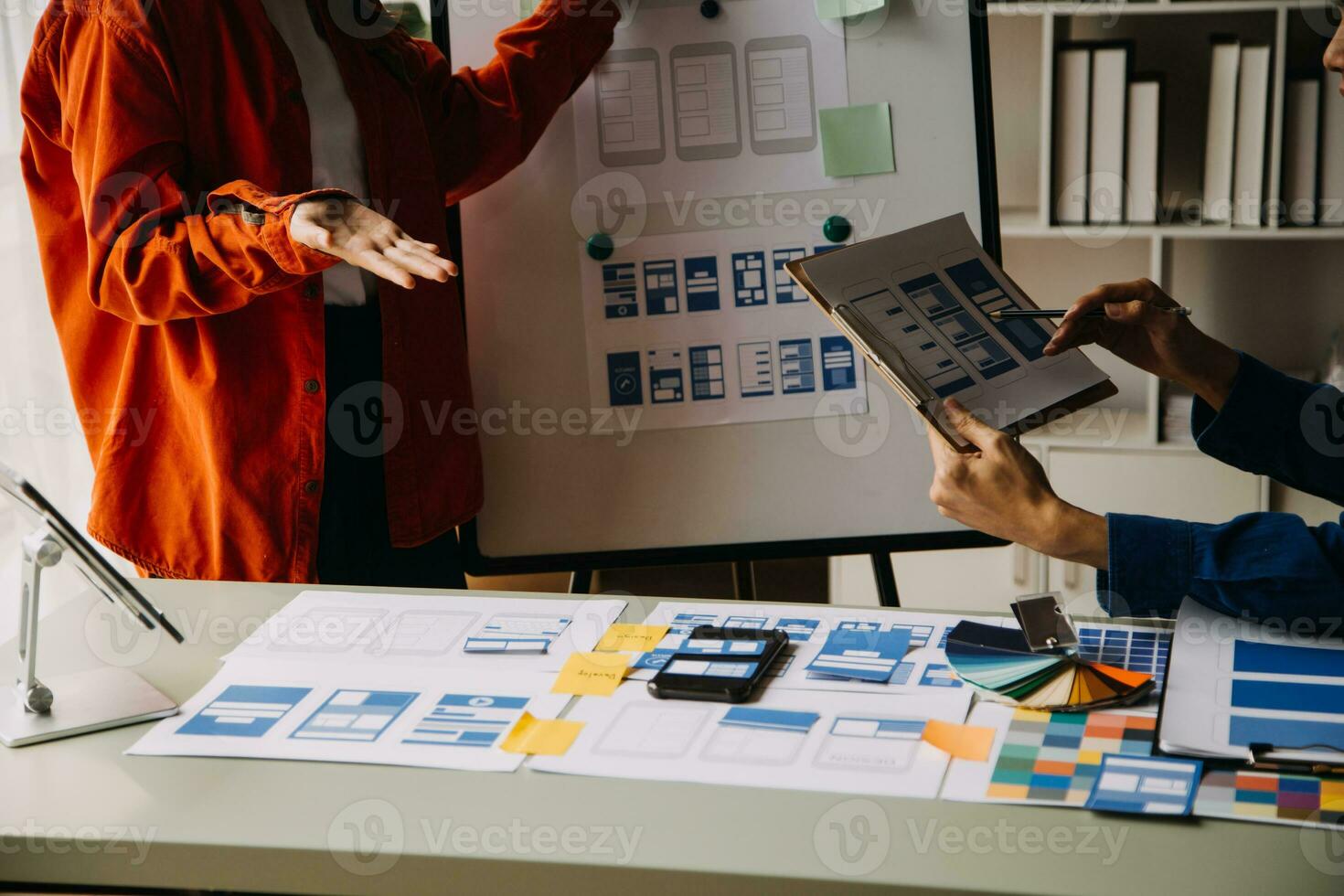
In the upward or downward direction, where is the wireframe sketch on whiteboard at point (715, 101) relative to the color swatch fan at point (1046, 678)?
upward

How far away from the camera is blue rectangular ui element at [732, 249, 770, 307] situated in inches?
70.6

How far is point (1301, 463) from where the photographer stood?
4.45 ft

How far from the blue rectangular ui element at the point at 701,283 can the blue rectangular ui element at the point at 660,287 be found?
2 cm

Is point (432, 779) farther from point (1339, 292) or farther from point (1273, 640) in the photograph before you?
point (1339, 292)

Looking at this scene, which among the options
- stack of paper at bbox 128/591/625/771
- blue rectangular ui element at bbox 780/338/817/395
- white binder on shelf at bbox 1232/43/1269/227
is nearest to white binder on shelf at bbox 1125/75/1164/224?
white binder on shelf at bbox 1232/43/1269/227

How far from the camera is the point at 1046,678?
108cm

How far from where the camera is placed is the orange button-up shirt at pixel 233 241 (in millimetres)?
1413

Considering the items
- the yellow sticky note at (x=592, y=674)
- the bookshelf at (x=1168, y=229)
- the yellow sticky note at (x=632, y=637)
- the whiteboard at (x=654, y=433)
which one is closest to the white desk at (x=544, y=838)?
the yellow sticky note at (x=592, y=674)

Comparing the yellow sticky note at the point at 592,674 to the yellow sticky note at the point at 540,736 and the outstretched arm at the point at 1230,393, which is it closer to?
the yellow sticky note at the point at 540,736

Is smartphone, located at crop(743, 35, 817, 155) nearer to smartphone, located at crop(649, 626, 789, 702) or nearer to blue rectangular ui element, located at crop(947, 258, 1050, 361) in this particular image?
blue rectangular ui element, located at crop(947, 258, 1050, 361)

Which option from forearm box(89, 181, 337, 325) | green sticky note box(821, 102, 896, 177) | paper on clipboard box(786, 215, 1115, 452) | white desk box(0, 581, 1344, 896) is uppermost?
green sticky note box(821, 102, 896, 177)

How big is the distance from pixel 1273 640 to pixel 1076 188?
66.2 inches

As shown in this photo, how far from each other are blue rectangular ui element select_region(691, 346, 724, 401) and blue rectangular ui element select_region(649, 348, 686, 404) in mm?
18

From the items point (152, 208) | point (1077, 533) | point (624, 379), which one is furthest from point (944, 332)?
point (152, 208)
